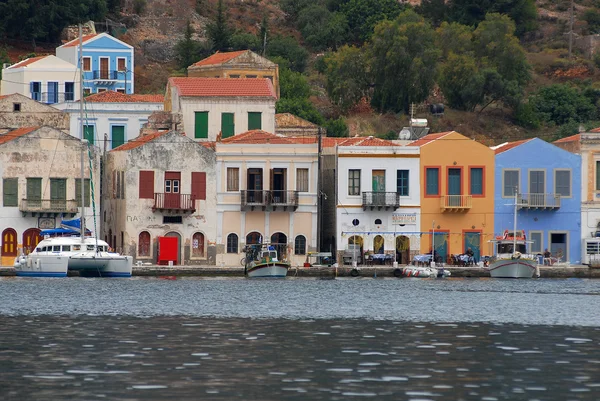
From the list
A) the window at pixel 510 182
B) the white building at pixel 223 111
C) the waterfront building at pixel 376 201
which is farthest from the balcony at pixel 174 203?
the window at pixel 510 182

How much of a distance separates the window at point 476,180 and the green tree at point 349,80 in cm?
2563

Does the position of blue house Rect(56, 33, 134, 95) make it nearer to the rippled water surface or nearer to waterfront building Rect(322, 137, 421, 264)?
waterfront building Rect(322, 137, 421, 264)

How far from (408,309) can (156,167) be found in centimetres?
2742

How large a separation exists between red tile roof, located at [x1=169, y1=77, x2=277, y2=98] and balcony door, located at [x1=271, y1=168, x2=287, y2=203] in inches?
288

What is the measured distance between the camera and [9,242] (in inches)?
2916

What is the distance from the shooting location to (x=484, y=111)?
107062 millimetres

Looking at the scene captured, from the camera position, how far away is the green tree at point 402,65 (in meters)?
99.1

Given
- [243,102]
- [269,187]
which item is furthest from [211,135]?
[269,187]

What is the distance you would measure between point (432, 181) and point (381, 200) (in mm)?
2941

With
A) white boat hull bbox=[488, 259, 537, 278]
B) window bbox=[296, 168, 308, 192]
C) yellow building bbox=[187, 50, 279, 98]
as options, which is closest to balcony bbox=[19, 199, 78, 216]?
window bbox=[296, 168, 308, 192]

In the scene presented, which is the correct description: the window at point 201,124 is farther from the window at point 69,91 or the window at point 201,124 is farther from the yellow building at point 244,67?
the window at point 69,91

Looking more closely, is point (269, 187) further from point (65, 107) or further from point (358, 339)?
point (358, 339)

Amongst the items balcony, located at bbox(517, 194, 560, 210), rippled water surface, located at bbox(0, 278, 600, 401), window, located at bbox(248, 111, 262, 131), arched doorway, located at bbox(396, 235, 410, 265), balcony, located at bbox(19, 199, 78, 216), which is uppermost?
window, located at bbox(248, 111, 262, 131)

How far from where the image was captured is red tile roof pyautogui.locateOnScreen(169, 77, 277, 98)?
81000mm
